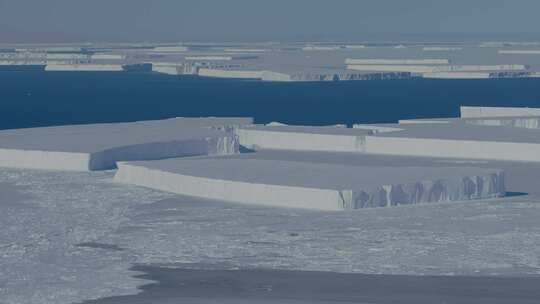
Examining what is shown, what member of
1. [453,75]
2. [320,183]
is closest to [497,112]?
[320,183]

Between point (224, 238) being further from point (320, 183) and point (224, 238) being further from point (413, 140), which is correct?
point (413, 140)

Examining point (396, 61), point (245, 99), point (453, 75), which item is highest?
point (396, 61)

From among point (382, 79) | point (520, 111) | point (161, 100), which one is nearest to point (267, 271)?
point (520, 111)

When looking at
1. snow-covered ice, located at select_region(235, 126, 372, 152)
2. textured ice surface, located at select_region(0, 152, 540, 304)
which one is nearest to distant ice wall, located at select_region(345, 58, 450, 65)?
snow-covered ice, located at select_region(235, 126, 372, 152)

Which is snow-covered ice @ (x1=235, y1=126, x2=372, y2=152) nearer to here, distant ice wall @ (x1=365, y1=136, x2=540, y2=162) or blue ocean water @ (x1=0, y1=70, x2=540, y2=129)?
distant ice wall @ (x1=365, y1=136, x2=540, y2=162)

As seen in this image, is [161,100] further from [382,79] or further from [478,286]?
[478,286]

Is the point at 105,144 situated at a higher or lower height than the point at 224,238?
higher

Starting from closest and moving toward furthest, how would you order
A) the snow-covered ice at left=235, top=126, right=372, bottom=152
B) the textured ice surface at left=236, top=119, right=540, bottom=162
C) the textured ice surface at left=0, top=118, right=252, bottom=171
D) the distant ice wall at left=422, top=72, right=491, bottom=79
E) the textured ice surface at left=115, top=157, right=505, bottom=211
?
the textured ice surface at left=115, top=157, right=505, bottom=211 → the textured ice surface at left=0, top=118, right=252, bottom=171 → the textured ice surface at left=236, top=119, right=540, bottom=162 → the snow-covered ice at left=235, top=126, right=372, bottom=152 → the distant ice wall at left=422, top=72, right=491, bottom=79
